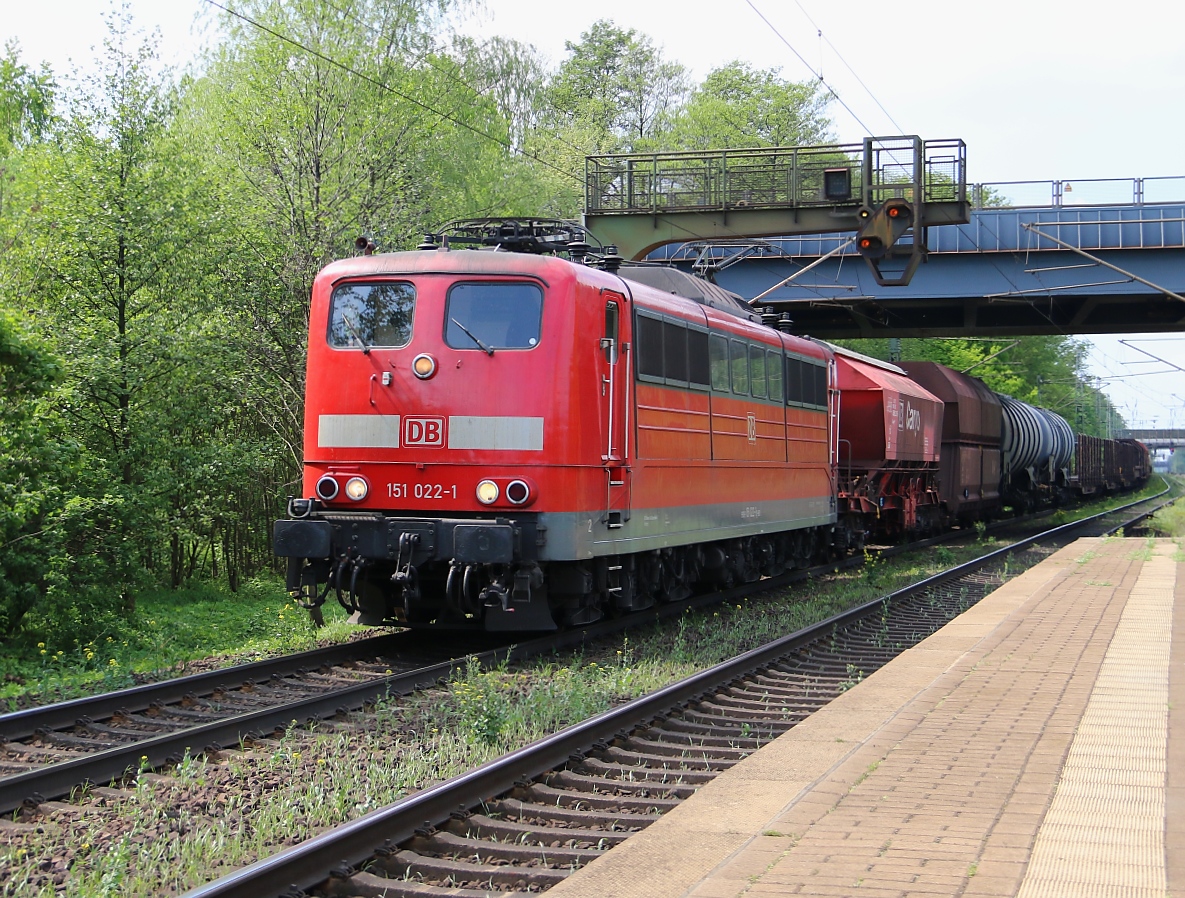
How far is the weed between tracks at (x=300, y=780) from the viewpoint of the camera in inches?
196

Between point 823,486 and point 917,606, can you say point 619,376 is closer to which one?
point 917,606

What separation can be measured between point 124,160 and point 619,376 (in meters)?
8.36

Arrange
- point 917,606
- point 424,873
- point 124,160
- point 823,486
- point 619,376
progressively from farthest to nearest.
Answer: point 823,486 → point 124,160 → point 917,606 → point 619,376 → point 424,873

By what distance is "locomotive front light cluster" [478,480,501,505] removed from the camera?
9.88 metres

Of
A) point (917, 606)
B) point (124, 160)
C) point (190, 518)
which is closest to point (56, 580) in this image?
point (190, 518)

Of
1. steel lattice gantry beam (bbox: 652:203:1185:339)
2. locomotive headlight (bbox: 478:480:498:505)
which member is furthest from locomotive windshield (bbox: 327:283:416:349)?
steel lattice gantry beam (bbox: 652:203:1185:339)

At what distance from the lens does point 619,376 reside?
1070cm

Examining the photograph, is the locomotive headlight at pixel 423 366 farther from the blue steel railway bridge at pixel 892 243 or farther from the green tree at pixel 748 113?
the green tree at pixel 748 113

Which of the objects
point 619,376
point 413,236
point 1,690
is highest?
point 413,236

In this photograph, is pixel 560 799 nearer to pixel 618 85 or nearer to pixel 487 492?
pixel 487 492

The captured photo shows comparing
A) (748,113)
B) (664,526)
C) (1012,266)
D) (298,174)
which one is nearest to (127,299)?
(298,174)

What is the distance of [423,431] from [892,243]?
38.4 ft

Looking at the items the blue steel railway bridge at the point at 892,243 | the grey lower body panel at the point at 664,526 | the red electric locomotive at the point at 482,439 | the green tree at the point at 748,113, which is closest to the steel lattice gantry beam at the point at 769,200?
the blue steel railway bridge at the point at 892,243

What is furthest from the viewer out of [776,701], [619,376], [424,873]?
[619,376]
